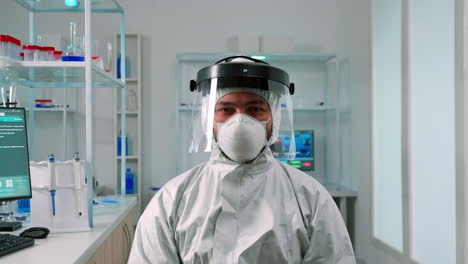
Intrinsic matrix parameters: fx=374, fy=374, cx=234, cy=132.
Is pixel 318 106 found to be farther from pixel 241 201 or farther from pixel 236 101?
pixel 241 201

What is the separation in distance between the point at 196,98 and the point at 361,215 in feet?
8.33

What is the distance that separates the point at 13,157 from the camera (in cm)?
149

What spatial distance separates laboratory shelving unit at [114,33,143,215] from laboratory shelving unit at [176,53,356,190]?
41cm

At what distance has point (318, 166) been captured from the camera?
13.1 feet

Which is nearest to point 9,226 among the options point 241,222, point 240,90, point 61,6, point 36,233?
point 36,233

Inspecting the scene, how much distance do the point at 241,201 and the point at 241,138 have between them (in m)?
0.20

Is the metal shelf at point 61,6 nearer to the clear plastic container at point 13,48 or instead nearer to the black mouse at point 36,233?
the clear plastic container at point 13,48

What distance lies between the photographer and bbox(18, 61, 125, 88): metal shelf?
1.63 meters

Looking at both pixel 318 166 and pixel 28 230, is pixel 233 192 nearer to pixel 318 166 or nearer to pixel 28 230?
pixel 28 230

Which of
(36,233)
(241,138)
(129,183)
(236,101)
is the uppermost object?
(236,101)

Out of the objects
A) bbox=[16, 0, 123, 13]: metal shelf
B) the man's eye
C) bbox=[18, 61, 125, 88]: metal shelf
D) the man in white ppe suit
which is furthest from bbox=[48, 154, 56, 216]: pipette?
bbox=[16, 0, 123, 13]: metal shelf

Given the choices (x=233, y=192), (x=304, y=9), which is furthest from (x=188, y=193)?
(x=304, y=9)

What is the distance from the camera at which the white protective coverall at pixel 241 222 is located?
1.14 m

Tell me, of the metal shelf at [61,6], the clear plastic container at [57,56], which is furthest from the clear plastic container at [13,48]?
the metal shelf at [61,6]
